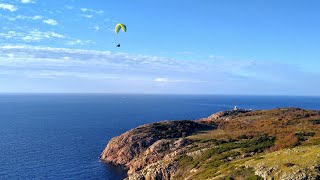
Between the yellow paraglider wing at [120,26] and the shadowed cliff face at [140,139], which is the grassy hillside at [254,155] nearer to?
the shadowed cliff face at [140,139]

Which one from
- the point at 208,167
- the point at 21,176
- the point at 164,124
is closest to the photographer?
the point at 208,167

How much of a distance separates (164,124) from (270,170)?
2669 inches

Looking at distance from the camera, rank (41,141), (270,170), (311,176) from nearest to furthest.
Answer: (311,176) → (270,170) → (41,141)

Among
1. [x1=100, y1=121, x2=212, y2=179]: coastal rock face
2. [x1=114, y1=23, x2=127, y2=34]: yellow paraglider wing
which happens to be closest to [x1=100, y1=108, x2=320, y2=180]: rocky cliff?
[x1=100, y1=121, x2=212, y2=179]: coastal rock face

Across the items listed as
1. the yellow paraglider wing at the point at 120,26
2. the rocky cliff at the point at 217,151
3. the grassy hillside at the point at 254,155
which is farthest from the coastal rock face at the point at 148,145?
the yellow paraglider wing at the point at 120,26

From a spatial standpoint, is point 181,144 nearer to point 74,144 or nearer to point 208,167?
point 208,167

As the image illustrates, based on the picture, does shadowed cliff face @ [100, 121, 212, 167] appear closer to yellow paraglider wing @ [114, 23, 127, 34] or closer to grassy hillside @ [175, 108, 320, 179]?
grassy hillside @ [175, 108, 320, 179]

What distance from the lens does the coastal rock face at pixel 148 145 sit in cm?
8225

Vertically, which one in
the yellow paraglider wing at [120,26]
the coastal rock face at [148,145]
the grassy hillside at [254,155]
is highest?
the yellow paraglider wing at [120,26]

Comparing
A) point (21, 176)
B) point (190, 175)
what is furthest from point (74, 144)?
point (190, 175)

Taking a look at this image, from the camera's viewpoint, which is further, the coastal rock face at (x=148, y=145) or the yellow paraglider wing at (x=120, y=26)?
the coastal rock face at (x=148, y=145)

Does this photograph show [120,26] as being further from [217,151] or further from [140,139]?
[140,139]

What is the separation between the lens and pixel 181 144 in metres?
83.2

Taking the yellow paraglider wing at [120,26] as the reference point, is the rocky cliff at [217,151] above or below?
below
